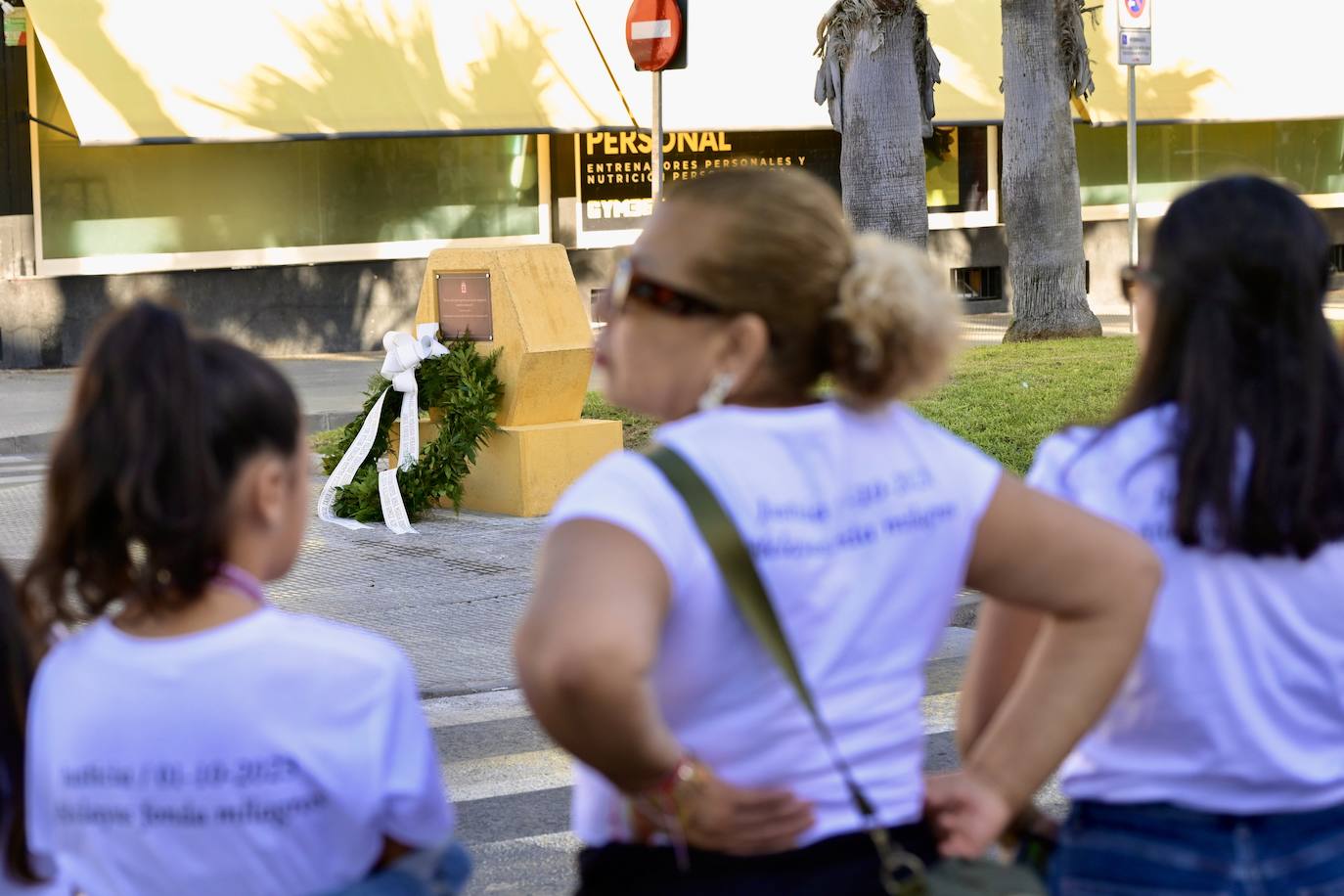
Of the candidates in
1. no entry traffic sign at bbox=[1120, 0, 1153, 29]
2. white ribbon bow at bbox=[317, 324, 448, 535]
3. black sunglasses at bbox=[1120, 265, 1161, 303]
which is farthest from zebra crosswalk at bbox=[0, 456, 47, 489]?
black sunglasses at bbox=[1120, 265, 1161, 303]

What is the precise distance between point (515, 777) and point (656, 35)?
7703 mm

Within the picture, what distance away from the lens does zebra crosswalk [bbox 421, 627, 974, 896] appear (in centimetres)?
496

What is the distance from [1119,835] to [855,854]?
1.21 ft

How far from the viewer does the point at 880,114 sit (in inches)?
552

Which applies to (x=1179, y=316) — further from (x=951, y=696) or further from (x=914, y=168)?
(x=914, y=168)

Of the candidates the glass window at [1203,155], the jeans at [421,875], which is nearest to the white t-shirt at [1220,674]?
the jeans at [421,875]

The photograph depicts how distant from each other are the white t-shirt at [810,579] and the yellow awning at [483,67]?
15.8 metres

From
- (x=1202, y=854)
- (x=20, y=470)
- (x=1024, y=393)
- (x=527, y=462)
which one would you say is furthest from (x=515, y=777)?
(x=20, y=470)

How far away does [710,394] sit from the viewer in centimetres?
199

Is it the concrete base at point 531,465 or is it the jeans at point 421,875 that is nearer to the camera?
the jeans at point 421,875

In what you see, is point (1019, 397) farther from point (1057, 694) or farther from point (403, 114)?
point (1057, 694)

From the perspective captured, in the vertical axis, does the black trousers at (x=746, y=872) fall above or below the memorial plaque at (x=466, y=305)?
below

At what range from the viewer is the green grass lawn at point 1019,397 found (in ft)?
35.9

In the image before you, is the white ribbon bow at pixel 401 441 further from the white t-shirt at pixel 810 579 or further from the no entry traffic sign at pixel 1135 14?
the no entry traffic sign at pixel 1135 14
